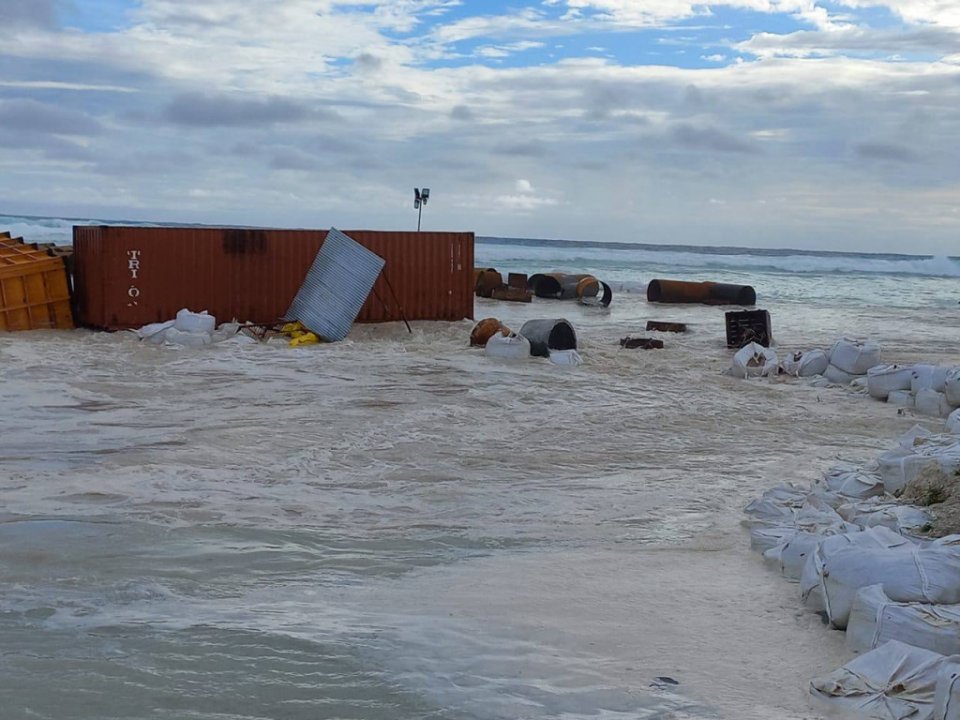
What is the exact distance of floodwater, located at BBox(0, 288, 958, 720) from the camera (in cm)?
429

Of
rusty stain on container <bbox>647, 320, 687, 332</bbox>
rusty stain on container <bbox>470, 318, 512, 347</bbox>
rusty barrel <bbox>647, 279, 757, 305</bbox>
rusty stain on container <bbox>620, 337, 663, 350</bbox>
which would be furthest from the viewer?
rusty barrel <bbox>647, 279, 757, 305</bbox>

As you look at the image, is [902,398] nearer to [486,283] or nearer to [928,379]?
[928,379]

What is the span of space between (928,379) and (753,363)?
2850 millimetres

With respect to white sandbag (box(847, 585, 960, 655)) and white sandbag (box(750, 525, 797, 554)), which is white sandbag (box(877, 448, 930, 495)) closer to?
white sandbag (box(750, 525, 797, 554))

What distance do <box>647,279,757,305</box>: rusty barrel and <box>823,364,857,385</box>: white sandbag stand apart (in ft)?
54.9

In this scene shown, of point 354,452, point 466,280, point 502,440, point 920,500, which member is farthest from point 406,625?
point 466,280

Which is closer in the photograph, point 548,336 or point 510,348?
point 510,348

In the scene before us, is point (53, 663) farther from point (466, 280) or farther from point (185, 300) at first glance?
point (466, 280)

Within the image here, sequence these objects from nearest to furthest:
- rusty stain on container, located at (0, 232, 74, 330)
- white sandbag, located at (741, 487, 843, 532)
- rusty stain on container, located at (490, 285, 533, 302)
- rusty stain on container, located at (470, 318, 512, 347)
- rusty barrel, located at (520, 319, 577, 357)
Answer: white sandbag, located at (741, 487, 843, 532)
rusty barrel, located at (520, 319, 577, 357)
rusty stain on container, located at (0, 232, 74, 330)
rusty stain on container, located at (470, 318, 512, 347)
rusty stain on container, located at (490, 285, 533, 302)

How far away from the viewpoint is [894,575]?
4828 mm

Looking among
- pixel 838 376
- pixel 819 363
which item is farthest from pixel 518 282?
pixel 838 376

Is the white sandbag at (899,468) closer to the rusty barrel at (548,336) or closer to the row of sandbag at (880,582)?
the row of sandbag at (880,582)

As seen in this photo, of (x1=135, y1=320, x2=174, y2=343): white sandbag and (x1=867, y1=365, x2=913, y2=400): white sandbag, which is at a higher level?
(x1=135, y1=320, x2=174, y2=343): white sandbag

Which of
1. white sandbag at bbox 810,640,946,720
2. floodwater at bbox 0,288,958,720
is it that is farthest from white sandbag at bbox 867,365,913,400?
white sandbag at bbox 810,640,946,720
